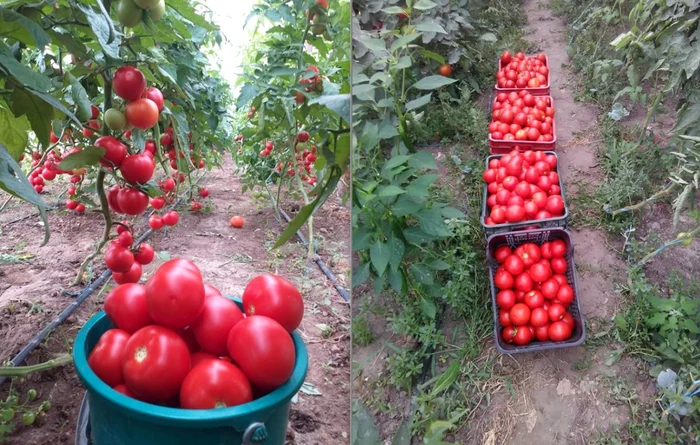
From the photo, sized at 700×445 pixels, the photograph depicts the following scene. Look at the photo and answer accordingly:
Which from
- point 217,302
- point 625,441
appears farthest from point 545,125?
point 217,302

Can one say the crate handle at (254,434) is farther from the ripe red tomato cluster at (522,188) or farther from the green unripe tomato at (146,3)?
the ripe red tomato cluster at (522,188)

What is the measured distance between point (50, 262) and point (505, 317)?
0.64 metres

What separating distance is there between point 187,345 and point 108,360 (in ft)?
0.17

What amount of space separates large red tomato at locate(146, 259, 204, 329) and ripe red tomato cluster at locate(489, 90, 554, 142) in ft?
3.02

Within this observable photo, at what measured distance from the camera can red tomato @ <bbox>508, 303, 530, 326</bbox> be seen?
2.56ft

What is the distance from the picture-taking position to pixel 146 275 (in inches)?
19.5

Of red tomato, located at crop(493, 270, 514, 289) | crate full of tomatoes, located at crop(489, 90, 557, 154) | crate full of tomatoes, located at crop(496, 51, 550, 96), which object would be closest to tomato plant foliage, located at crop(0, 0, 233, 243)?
red tomato, located at crop(493, 270, 514, 289)

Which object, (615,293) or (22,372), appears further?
(615,293)

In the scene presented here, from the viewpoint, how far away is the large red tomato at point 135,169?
387 mm

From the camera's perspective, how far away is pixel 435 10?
1138 millimetres

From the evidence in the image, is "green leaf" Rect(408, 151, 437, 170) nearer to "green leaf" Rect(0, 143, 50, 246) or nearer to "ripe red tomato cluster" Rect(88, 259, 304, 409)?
"ripe red tomato cluster" Rect(88, 259, 304, 409)

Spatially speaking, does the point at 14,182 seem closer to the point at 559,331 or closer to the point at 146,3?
the point at 146,3

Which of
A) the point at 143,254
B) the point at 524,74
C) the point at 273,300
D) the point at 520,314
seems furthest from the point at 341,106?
the point at 524,74

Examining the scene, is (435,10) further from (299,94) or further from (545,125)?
(299,94)
